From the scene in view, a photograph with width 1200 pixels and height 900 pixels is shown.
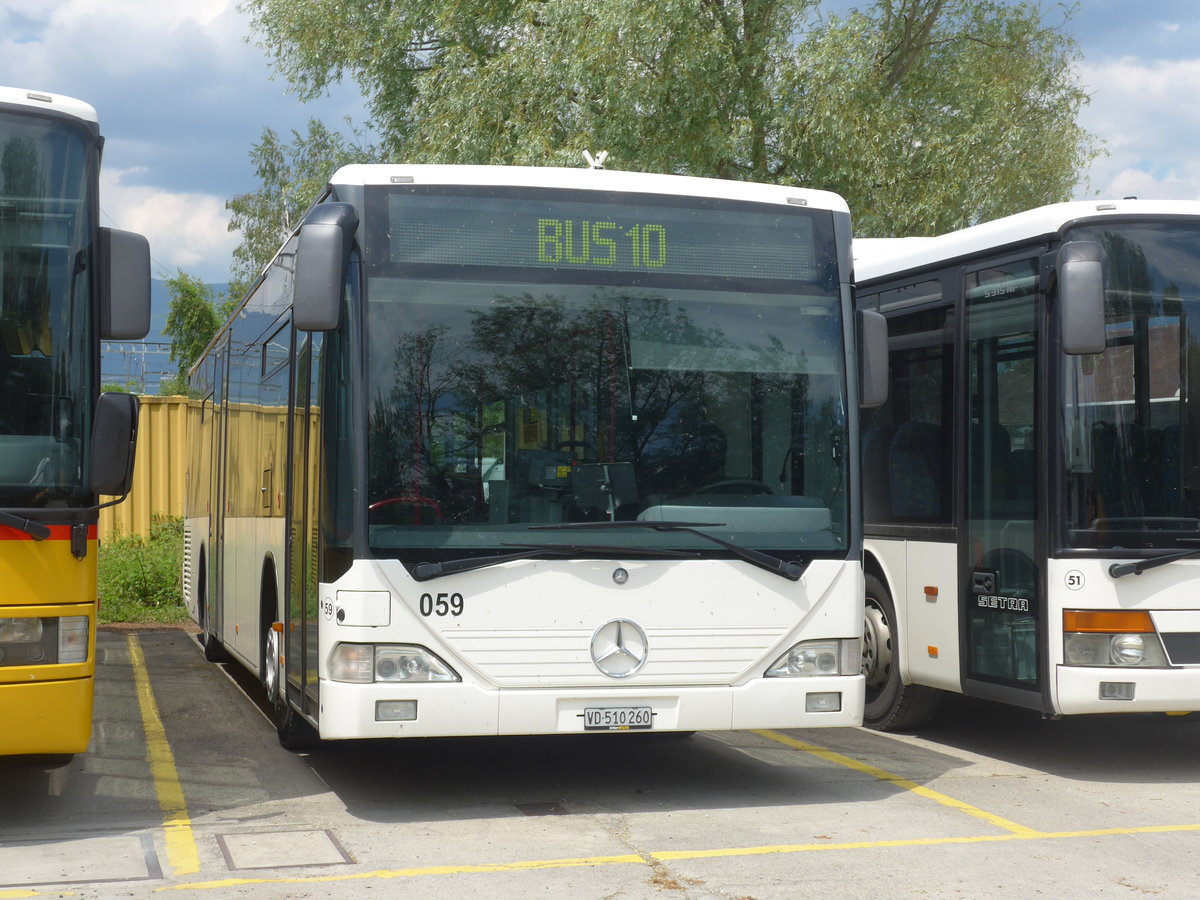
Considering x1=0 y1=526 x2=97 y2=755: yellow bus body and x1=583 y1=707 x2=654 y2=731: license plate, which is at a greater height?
x1=0 y1=526 x2=97 y2=755: yellow bus body

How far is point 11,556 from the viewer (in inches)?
251

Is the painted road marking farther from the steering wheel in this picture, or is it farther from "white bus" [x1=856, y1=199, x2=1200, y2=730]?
the steering wheel

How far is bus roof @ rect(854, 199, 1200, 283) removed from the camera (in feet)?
26.9

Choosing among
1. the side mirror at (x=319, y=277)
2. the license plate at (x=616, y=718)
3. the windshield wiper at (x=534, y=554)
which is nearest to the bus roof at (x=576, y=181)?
the side mirror at (x=319, y=277)

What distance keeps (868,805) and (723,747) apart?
6.50 ft

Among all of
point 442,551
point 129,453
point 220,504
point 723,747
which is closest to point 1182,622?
point 723,747

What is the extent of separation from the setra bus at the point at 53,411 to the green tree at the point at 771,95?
12517mm

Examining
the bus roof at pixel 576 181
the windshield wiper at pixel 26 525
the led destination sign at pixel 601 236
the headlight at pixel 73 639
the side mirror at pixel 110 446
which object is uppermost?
the bus roof at pixel 576 181

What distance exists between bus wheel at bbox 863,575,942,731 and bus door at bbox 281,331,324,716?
148 inches

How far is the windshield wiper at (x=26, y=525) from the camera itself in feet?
20.7

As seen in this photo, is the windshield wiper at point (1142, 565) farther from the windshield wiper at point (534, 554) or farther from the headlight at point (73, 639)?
the headlight at point (73, 639)

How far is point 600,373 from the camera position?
23.5ft

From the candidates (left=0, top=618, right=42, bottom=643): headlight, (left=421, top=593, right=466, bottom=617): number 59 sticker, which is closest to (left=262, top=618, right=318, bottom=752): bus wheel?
(left=421, top=593, right=466, bottom=617): number 59 sticker

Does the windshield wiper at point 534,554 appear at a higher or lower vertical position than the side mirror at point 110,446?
lower
